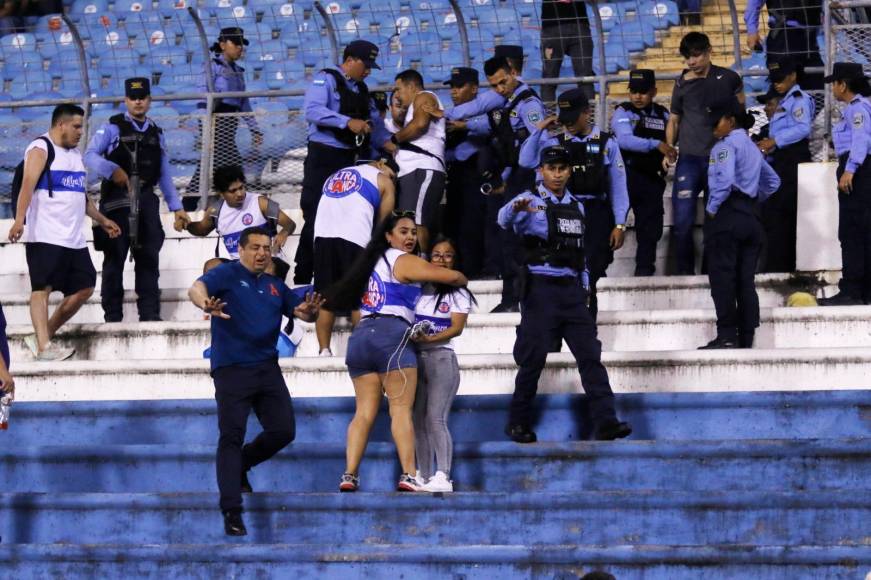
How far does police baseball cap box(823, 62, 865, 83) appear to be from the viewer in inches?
482

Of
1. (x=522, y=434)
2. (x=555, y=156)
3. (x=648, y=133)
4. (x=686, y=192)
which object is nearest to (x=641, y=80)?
(x=648, y=133)

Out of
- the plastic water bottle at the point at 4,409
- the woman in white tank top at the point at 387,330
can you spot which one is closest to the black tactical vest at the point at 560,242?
the woman in white tank top at the point at 387,330

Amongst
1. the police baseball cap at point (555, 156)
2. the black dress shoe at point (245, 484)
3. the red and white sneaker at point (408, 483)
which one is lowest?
the black dress shoe at point (245, 484)

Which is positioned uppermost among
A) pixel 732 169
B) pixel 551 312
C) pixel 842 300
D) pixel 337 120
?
pixel 337 120

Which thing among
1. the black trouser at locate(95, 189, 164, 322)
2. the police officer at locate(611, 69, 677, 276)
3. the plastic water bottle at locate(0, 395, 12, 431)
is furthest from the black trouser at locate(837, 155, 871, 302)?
the plastic water bottle at locate(0, 395, 12, 431)

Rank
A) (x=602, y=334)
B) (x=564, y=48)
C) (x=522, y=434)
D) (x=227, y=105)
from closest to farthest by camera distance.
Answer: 1. (x=522, y=434)
2. (x=602, y=334)
3. (x=564, y=48)
4. (x=227, y=105)

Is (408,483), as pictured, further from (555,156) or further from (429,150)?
(429,150)

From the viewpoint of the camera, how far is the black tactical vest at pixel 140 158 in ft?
42.8

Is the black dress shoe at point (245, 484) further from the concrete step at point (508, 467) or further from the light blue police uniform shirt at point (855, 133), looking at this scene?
the light blue police uniform shirt at point (855, 133)

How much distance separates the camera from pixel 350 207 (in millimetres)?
11602

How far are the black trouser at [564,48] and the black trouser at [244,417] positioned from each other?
533 cm

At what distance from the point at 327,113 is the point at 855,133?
10.9 feet

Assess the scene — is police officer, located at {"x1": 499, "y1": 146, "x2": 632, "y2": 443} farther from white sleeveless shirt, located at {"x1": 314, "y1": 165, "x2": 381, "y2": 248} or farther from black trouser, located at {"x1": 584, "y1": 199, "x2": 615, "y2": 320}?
white sleeveless shirt, located at {"x1": 314, "y1": 165, "x2": 381, "y2": 248}

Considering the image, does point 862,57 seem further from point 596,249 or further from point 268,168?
point 268,168
